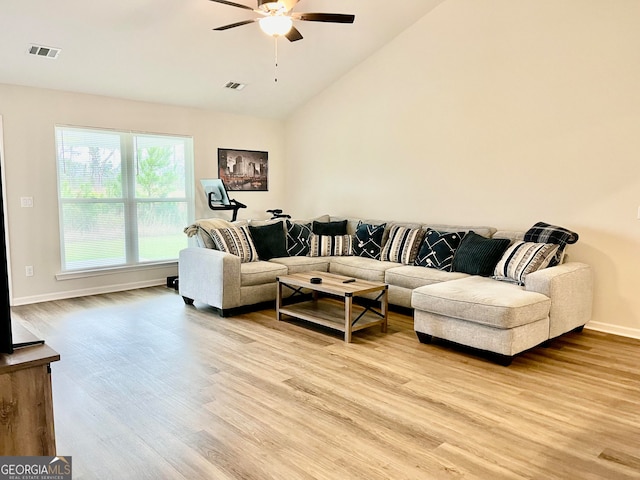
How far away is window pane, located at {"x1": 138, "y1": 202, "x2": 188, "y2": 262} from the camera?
20.2ft

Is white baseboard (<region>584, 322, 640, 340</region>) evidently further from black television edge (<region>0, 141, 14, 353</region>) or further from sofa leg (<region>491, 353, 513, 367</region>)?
black television edge (<region>0, 141, 14, 353</region>)

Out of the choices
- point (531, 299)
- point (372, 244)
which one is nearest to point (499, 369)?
point (531, 299)

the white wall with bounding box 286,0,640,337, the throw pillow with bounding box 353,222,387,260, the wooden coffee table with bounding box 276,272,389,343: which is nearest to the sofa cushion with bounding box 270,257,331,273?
the wooden coffee table with bounding box 276,272,389,343

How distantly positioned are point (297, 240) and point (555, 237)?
9.27ft

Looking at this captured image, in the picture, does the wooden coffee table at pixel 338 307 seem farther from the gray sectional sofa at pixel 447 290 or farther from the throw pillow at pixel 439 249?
the throw pillow at pixel 439 249

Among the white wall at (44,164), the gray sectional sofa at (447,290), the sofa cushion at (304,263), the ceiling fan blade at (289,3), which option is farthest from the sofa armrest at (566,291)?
the white wall at (44,164)

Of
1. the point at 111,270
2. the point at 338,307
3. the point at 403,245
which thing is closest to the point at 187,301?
the point at 111,270

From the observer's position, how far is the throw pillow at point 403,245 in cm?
520

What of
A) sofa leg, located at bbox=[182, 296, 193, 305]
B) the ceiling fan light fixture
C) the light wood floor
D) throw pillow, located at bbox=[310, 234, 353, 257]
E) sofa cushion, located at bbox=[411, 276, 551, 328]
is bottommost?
the light wood floor

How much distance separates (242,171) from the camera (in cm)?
700

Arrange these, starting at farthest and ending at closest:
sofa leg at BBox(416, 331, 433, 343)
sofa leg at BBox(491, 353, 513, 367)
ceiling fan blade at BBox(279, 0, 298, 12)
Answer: ceiling fan blade at BBox(279, 0, 298, 12) → sofa leg at BBox(416, 331, 433, 343) → sofa leg at BBox(491, 353, 513, 367)

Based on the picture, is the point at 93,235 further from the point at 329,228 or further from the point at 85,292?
the point at 329,228

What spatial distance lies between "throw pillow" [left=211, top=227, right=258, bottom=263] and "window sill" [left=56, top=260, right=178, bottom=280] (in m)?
1.60

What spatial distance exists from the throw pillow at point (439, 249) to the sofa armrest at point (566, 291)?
3.44 feet
